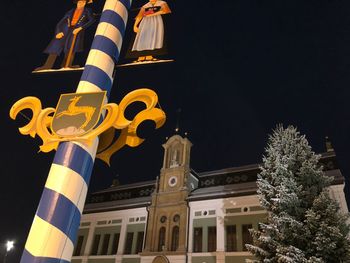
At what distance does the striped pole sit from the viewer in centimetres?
407

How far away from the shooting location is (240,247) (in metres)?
23.2

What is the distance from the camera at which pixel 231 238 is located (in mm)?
23906

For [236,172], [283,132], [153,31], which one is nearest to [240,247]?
[236,172]

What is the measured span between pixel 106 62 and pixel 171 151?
2564 centimetres

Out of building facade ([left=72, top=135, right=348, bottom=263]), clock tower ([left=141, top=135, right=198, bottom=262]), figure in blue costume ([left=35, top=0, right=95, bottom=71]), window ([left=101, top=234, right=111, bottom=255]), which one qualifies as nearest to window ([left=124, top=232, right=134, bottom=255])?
building facade ([left=72, top=135, right=348, bottom=263])

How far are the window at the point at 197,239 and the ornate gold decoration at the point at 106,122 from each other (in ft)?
71.9

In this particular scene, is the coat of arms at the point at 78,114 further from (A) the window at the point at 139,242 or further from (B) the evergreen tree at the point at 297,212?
(A) the window at the point at 139,242

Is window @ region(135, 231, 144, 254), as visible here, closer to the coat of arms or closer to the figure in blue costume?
the figure in blue costume

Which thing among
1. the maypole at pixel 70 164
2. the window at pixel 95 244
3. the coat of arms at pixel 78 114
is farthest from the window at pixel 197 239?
the coat of arms at pixel 78 114

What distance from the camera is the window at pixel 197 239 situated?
Result: 982 inches

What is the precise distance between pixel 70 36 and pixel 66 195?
12.7 feet

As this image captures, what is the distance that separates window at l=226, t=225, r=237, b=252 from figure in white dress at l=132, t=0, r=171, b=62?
21.2 m

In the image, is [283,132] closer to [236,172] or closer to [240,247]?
[240,247]

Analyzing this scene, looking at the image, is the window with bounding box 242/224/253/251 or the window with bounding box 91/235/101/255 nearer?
the window with bounding box 242/224/253/251
